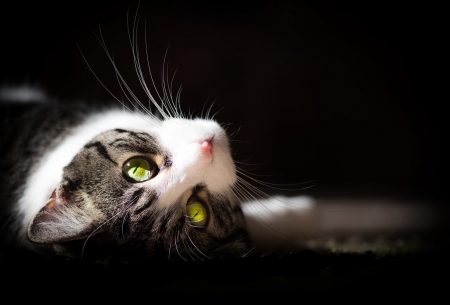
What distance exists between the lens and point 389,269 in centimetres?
65

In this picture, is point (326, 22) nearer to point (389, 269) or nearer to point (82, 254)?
point (389, 269)

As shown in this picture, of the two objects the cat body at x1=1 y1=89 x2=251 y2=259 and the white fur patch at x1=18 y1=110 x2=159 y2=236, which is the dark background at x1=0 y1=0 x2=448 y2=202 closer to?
the white fur patch at x1=18 y1=110 x2=159 y2=236

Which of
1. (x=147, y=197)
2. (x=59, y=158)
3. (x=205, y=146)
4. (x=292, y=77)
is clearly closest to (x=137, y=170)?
(x=147, y=197)

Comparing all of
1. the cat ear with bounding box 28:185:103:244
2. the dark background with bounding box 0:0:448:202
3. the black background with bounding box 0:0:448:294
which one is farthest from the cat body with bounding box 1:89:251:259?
the dark background with bounding box 0:0:448:202

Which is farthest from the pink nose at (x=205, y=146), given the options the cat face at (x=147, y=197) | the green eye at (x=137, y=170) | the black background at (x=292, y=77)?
the black background at (x=292, y=77)

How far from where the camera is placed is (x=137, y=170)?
85cm

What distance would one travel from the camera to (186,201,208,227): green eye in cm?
89

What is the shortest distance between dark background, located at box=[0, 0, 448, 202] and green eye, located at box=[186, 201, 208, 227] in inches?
17.8

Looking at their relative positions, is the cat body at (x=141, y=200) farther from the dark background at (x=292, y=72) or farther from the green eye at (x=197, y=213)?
the dark background at (x=292, y=72)

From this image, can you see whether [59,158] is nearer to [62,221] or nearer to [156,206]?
[62,221]

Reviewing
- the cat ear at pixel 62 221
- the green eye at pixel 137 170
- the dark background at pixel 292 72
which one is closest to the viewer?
the cat ear at pixel 62 221

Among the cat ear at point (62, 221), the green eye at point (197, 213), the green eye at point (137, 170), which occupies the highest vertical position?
the green eye at point (137, 170)

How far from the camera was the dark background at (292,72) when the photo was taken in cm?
96

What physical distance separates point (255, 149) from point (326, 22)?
562mm
